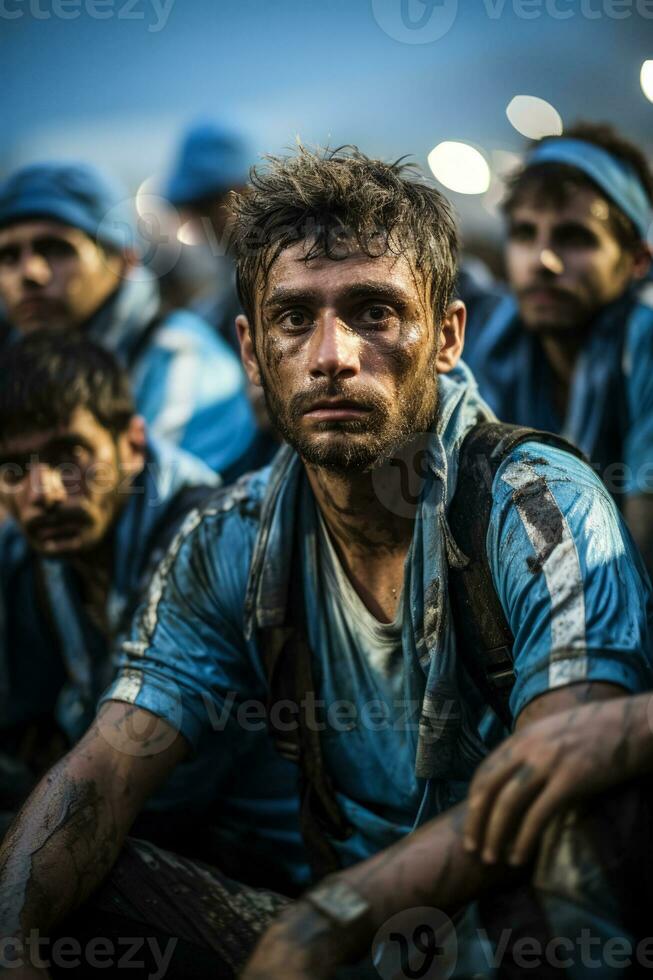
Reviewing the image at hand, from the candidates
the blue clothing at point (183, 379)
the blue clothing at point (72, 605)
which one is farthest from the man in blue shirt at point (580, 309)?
the blue clothing at point (72, 605)

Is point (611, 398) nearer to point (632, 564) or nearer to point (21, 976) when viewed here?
point (632, 564)

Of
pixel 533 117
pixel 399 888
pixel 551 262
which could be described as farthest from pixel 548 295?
pixel 399 888

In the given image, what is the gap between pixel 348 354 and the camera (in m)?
2.29

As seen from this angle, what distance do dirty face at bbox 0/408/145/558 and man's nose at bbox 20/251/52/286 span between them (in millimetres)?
1572

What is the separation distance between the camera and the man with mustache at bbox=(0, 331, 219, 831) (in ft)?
11.7

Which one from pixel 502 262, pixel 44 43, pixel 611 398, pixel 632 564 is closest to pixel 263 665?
pixel 632 564

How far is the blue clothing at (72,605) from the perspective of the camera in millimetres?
3645

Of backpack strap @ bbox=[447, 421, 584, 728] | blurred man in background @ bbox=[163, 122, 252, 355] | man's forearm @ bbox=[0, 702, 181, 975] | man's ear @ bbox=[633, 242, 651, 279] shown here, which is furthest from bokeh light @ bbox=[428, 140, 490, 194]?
man's forearm @ bbox=[0, 702, 181, 975]

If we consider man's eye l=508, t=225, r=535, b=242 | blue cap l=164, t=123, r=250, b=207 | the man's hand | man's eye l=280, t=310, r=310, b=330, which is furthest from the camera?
blue cap l=164, t=123, r=250, b=207

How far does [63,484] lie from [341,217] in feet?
5.20

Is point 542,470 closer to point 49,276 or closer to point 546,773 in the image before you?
point 546,773

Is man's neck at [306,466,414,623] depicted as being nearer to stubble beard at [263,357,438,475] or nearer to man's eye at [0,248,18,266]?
stubble beard at [263,357,438,475]

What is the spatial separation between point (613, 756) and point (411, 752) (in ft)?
2.63

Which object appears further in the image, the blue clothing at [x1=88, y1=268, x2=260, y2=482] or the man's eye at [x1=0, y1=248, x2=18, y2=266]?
the man's eye at [x1=0, y1=248, x2=18, y2=266]
